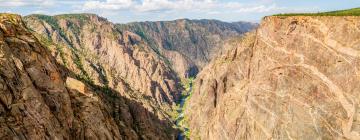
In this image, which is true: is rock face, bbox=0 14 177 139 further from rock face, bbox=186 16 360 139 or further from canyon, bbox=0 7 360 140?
rock face, bbox=186 16 360 139

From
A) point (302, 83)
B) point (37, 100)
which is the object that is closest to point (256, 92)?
point (302, 83)

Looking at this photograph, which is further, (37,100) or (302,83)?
(302,83)

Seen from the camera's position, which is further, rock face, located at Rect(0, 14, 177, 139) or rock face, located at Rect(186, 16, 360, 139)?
rock face, located at Rect(186, 16, 360, 139)

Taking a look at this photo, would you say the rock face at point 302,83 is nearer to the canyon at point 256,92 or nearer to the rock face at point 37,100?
the canyon at point 256,92

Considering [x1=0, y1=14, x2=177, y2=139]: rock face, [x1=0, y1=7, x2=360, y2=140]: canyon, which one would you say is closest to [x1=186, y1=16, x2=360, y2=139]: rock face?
[x1=0, y1=7, x2=360, y2=140]: canyon

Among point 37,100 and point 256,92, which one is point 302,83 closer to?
point 256,92

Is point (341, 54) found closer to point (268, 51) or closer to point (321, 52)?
point (321, 52)

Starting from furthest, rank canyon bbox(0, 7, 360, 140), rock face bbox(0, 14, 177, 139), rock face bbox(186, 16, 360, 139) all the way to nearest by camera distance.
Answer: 1. rock face bbox(186, 16, 360, 139)
2. canyon bbox(0, 7, 360, 140)
3. rock face bbox(0, 14, 177, 139)

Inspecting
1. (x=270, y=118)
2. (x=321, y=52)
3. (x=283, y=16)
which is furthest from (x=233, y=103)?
(x=321, y=52)

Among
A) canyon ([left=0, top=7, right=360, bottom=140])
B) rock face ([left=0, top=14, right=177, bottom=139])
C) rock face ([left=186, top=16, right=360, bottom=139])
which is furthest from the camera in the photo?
rock face ([left=186, top=16, right=360, bottom=139])

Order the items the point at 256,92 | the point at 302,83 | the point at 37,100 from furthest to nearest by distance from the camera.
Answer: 1. the point at 256,92
2. the point at 302,83
3. the point at 37,100
